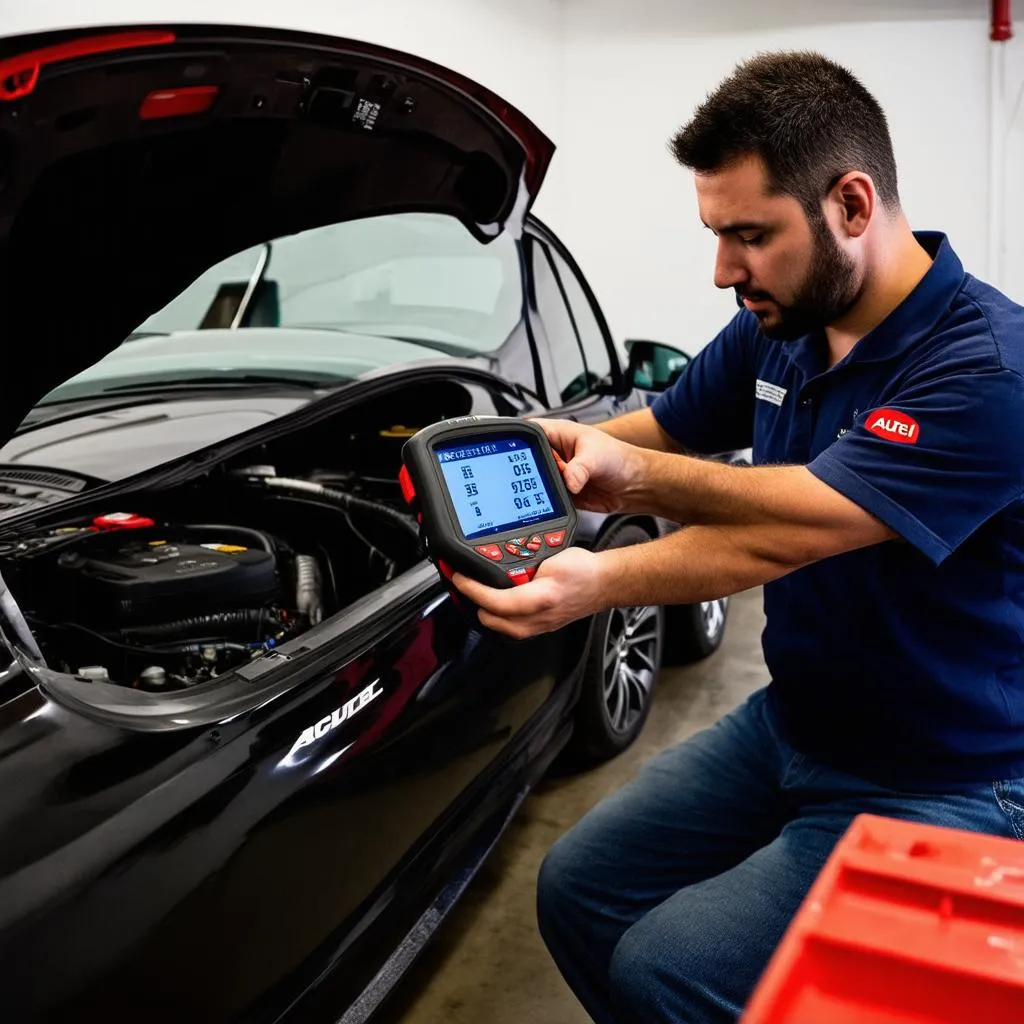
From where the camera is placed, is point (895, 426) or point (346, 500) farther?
point (346, 500)

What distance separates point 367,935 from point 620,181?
530 cm

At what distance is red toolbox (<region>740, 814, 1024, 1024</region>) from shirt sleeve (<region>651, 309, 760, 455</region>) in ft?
3.86

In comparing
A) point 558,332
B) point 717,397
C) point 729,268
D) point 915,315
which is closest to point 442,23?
point 558,332

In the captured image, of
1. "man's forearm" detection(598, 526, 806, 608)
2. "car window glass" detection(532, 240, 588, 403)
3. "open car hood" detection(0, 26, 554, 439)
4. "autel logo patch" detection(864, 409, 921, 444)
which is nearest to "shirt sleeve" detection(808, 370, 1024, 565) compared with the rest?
"autel logo patch" detection(864, 409, 921, 444)

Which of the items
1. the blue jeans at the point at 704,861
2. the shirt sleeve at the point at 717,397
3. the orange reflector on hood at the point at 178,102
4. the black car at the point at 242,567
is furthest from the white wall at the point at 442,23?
the blue jeans at the point at 704,861

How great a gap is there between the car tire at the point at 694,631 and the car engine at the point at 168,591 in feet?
4.62

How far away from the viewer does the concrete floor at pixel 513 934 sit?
1.86m

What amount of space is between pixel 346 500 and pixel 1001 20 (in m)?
4.77

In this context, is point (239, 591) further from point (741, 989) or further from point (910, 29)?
point (910, 29)

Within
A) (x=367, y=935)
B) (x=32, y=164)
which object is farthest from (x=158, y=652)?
(x=32, y=164)

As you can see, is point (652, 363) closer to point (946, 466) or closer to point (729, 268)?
point (729, 268)

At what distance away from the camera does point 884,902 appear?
25.4 inches

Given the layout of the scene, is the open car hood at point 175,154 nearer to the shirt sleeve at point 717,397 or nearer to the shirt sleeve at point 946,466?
the shirt sleeve at point 717,397

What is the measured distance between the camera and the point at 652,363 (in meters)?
3.13
